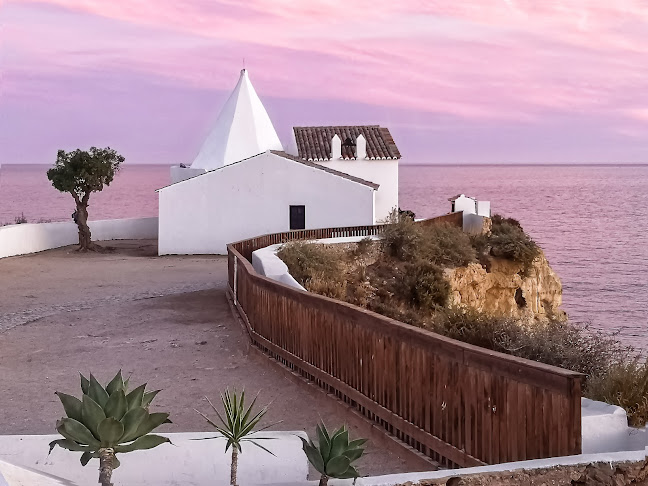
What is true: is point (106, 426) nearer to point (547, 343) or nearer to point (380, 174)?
point (547, 343)

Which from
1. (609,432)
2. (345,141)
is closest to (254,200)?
(345,141)

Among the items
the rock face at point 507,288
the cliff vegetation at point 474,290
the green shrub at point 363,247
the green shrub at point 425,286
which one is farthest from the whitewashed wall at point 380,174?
the green shrub at point 425,286

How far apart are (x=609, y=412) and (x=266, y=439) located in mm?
2742

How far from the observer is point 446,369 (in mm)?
7203

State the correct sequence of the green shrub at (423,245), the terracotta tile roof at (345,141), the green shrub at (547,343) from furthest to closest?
the terracotta tile roof at (345,141) < the green shrub at (423,245) < the green shrub at (547,343)

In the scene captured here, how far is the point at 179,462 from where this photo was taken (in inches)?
261

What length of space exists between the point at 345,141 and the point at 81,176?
1597 centimetres

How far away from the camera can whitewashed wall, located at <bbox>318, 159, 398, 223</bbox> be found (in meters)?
43.2

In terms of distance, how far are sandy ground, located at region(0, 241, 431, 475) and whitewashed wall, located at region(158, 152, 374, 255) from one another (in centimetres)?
939

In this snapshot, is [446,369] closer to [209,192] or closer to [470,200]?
[209,192]

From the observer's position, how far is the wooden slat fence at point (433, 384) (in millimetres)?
6094

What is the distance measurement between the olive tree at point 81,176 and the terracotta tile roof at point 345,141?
489 inches

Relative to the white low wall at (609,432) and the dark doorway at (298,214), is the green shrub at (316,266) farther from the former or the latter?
the white low wall at (609,432)

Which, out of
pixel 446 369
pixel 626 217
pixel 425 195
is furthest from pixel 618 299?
pixel 425 195
